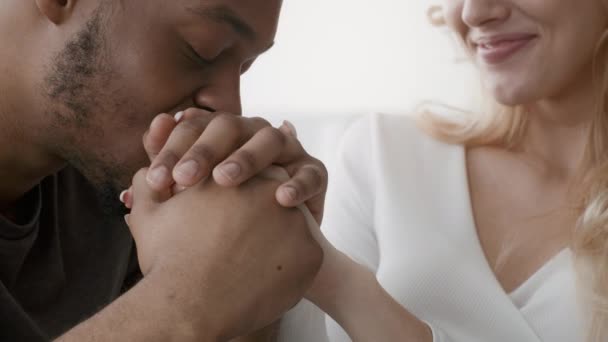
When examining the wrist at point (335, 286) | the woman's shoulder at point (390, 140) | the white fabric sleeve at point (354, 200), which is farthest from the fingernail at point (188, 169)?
the woman's shoulder at point (390, 140)

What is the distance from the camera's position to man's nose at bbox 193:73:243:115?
1.25 m

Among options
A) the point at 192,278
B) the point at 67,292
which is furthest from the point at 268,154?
the point at 67,292

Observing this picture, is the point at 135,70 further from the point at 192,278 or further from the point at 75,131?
the point at 192,278

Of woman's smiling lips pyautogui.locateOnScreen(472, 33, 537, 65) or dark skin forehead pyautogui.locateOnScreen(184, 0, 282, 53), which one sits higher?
dark skin forehead pyautogui.locateOnScreen(184, 0, 282, 53)

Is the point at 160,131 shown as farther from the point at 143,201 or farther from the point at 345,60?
the point at 345,60

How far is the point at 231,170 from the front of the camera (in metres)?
1.00

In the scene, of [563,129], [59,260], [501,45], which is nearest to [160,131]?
[59,260]

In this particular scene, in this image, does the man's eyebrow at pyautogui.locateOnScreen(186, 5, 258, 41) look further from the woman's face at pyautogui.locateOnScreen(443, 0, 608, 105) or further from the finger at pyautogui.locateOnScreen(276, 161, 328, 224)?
the woman's face at pyautogui.locateOnScreen(443, 0, 608, 105)

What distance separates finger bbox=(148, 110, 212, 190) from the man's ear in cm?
28

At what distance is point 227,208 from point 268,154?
0.33ft

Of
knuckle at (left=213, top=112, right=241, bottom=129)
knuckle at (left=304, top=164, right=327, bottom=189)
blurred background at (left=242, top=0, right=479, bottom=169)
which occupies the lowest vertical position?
blurred background at (left=242, top=0, right=479, bottom=169)

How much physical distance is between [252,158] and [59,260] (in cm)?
51

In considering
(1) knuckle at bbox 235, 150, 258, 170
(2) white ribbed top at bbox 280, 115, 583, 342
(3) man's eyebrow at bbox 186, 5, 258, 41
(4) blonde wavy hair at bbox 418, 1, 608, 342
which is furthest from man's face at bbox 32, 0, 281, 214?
(4) blonde wavy hair at bbox 418, 1, 608, 342

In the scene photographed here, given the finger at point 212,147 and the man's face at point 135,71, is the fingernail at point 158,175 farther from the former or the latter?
the man's face at point 135,71
